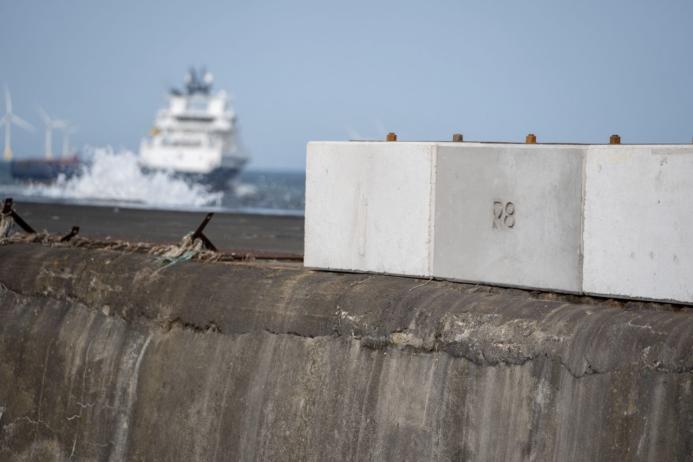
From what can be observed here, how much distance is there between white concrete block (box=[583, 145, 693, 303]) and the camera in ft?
21.1

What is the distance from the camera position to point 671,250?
6.48m

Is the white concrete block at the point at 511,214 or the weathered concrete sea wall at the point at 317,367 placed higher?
the white concrete block at the point at 511,214

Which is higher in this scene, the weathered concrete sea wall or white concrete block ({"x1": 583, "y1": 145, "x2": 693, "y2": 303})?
white concrete block ({"x1": 583, "y1": 145, "x2": 693, "y2": 303})

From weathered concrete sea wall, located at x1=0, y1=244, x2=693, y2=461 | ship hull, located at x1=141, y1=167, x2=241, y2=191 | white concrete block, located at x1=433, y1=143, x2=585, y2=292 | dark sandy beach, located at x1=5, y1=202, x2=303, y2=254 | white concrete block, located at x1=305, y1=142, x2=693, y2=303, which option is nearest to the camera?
weathered concrete sea wall, located at x1=0, y1=244, x2=693, y2=461

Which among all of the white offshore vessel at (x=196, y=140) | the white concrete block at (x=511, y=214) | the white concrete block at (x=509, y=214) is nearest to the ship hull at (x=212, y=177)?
the white offshore vessel at (x=196, y=140)

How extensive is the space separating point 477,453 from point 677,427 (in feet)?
4.36

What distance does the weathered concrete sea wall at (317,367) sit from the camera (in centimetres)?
598

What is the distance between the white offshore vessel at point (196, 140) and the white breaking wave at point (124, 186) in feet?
13.0

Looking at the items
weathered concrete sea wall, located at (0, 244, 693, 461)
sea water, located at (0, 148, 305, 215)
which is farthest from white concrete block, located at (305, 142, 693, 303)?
sea water, located at (0, 148, 305, 215)

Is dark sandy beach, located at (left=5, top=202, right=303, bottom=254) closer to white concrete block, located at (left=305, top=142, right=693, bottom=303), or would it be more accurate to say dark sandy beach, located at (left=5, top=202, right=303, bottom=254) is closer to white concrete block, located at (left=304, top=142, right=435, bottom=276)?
white concrete block, located at (left=304, top=142, right=435, bottom=276)

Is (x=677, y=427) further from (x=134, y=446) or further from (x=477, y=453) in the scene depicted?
(x=134, y=446)

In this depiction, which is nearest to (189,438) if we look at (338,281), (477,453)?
(338,281)

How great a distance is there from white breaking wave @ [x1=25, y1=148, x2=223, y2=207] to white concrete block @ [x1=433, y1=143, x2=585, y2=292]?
59.6 meters

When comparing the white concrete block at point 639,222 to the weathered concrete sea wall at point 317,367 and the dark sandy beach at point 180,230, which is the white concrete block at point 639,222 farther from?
the dark sandy beach at point 180,230
